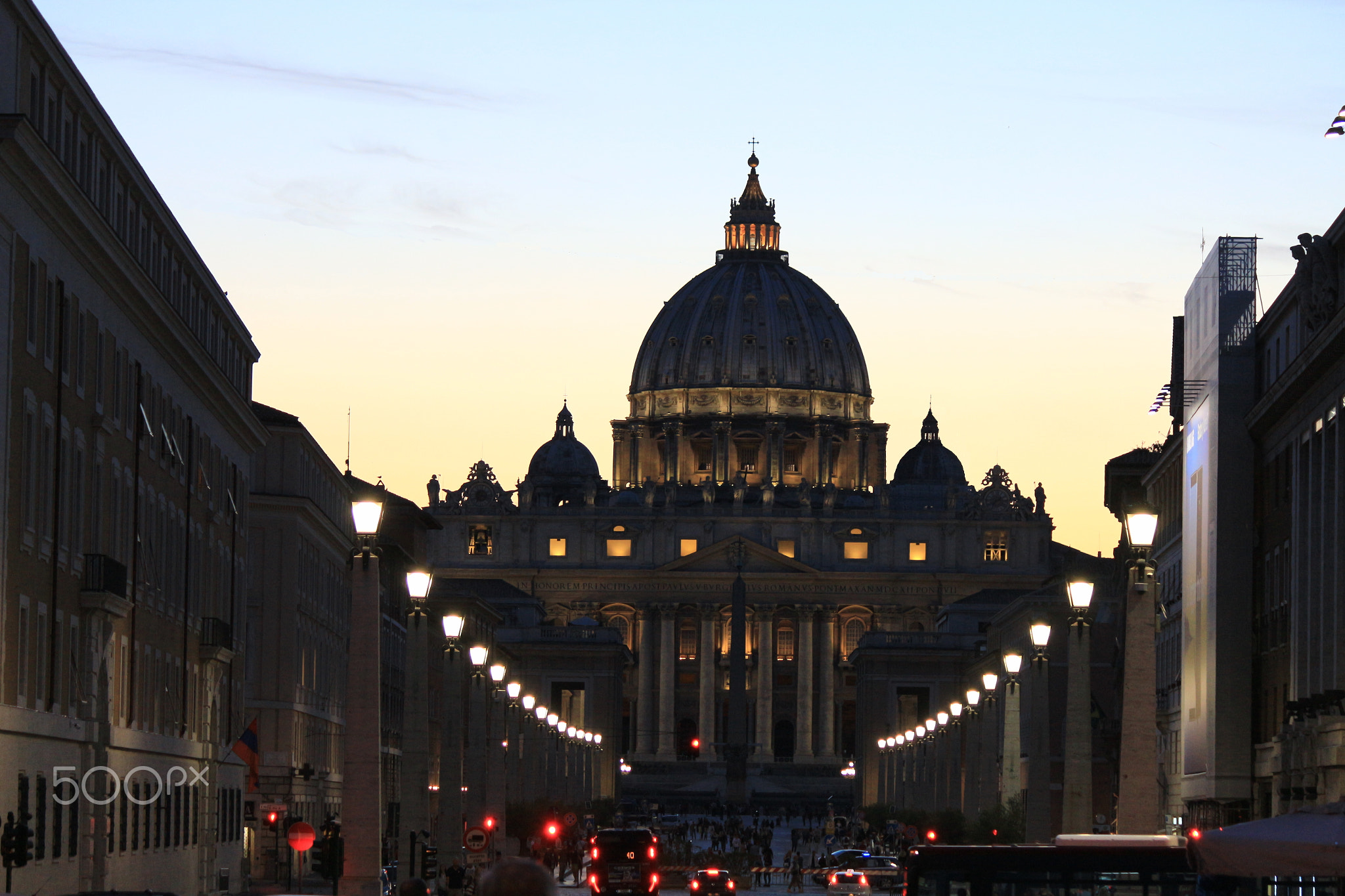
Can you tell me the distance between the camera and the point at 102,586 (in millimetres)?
40594

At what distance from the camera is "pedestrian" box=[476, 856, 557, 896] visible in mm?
12438

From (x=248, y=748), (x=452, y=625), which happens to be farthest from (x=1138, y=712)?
(x=248, y=748)

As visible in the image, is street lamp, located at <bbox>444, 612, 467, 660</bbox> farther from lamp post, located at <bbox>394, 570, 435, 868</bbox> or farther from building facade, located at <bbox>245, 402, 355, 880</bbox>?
building facade, located at <bbox>245, 402, 355, 880</bbox>

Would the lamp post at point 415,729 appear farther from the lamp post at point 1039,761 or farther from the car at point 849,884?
the car at point 849,884

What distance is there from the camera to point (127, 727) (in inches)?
1775

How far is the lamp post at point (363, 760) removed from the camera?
1259 inches

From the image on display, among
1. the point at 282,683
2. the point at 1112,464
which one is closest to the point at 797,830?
the point at 1112,464

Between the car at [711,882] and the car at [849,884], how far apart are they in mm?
3725

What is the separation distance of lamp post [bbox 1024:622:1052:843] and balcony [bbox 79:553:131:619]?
47.1 feet

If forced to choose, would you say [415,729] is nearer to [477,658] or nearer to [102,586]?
[102,586]

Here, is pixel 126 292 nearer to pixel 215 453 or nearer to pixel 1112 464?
pixel 215 453

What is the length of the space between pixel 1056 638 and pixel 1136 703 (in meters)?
69.9

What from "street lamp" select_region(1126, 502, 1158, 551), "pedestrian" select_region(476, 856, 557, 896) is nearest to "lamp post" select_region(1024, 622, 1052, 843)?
"street lamp" select_region(1126, 502, 1158, 551)

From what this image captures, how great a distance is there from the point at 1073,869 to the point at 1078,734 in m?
6.34
